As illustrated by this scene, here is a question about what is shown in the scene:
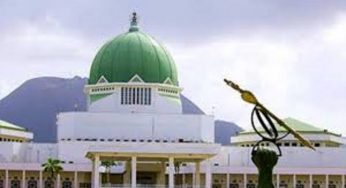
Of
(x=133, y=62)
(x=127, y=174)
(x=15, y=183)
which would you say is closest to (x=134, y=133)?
(x=127, y=174)

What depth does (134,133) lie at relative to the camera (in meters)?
85.4

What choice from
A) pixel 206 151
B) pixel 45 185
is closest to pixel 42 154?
pixel 45 185

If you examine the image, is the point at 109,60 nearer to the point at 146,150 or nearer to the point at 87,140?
the point at 87,140

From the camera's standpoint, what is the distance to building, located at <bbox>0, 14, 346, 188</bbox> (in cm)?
8494

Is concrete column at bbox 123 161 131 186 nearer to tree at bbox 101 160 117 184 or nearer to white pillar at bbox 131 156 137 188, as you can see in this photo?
tree at bbox 101 160 117 184

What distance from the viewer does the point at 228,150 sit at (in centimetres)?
8900

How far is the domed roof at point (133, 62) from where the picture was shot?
85812 mm

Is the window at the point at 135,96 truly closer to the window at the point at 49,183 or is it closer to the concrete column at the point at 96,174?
the window at the point at 49,183

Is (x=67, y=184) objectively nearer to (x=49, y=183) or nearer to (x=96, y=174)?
(x=49, y=183)

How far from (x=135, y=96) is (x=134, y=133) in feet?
10.1

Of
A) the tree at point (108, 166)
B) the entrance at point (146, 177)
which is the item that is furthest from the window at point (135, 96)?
the entrance at point (146, 177)

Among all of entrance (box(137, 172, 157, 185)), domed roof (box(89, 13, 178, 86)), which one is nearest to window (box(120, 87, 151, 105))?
domed roof (box(89, 13, 178, 86))

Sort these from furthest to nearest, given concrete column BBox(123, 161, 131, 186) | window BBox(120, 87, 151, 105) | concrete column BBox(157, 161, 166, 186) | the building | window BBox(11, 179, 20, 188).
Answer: window BBox(120, 87, 151, 105), window BBox(11, 179, 20, 188), the building, concrete column BBox(157, 161, 166, 186), concrete column BBox(123, 161, 131, 186)

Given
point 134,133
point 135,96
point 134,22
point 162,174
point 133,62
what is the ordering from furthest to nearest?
point 134,22 < point 135,96 < point 133,62 < point 134,133 < point 162,174
